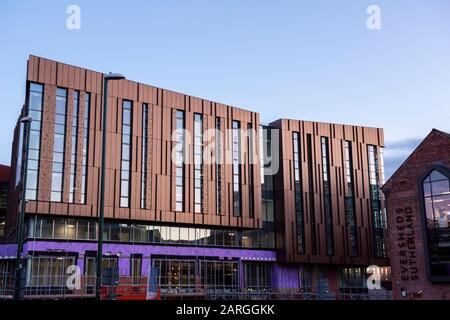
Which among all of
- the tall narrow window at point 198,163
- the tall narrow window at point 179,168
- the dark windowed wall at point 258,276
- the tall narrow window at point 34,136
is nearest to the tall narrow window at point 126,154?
the tall narrow window at point 179,168

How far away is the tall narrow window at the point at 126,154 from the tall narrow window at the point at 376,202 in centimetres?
3407

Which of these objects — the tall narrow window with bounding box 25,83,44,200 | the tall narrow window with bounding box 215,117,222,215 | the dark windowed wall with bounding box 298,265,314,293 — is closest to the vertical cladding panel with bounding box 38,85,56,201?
the tall narrow window with bounding box 25,83,44,200

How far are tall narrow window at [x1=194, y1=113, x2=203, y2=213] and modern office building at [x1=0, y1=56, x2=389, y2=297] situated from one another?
137 millimetres

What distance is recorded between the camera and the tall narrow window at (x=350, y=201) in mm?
68062

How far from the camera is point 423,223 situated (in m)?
35.7

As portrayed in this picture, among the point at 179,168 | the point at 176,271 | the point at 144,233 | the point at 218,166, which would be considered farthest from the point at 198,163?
the point at 176,271

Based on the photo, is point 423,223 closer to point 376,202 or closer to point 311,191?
point 311,191

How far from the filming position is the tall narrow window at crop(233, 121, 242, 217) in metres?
59.5

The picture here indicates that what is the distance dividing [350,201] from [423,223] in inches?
1337

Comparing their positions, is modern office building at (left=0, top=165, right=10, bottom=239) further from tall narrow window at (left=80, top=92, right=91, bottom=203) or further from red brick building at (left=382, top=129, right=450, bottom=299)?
red brick building at (left=382, top=129, right=450, bottom=299)

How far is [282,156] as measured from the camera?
65.6m

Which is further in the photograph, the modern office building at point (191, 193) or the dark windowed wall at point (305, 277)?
the dark windowed wall at point (305, 277)

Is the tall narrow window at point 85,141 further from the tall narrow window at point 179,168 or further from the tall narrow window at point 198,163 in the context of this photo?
the tall narrow window at point 198,163
